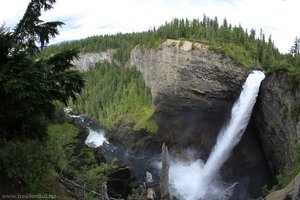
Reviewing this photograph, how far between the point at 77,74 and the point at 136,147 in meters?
56.1

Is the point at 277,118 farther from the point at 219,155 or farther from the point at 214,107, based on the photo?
the point at 214,107

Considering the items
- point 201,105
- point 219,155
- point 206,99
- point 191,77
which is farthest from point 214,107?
point 219,155

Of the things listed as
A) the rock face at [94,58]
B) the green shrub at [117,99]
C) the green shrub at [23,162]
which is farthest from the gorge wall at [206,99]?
the rock face at [94,58]

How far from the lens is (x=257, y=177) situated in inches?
1938

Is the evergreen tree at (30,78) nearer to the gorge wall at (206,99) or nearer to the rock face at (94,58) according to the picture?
the gorge wall at (206,99)

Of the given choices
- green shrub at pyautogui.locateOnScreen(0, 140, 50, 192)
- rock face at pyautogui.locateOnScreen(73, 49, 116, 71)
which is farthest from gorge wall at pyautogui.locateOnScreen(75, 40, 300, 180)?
rock face at pyautogui.locateOnScreen(73, 49, 116, 71)

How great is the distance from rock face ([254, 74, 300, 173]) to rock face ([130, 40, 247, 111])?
10.4 m

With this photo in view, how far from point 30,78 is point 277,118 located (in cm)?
3250

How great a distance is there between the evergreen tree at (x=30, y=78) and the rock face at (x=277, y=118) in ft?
70.0

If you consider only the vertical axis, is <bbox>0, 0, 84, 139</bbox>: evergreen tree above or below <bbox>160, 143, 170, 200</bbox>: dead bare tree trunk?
above

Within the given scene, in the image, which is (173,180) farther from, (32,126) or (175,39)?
(32,126)

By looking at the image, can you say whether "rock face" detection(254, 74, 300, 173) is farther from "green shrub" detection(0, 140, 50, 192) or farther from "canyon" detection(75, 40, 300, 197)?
"green shrub" detection(0, 140, 50, 192)

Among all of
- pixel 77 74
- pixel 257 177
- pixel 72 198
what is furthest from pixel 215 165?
pixel 77 74

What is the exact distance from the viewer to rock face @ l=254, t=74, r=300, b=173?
33.0 metres
